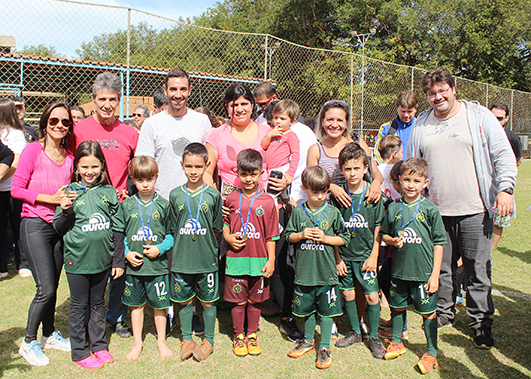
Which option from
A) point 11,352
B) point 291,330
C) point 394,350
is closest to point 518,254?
point 394,350

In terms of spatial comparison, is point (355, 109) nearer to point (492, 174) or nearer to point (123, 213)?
point (492, 174)

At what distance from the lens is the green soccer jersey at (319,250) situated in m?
3.16

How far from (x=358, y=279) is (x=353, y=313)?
12.8 inches

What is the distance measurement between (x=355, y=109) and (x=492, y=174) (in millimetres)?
8015

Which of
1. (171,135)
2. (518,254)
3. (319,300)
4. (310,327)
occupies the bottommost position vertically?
(310,327)

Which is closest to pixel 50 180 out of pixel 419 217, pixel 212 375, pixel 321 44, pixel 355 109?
pixel 212 375

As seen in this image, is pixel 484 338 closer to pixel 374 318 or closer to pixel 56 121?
pixel 374 318

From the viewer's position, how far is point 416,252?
10.2 ft

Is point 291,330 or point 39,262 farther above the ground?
point 39,262

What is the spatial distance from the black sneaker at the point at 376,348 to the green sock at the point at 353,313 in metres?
0.16

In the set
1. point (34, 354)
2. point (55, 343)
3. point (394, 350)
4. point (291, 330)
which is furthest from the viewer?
point (291, 330)

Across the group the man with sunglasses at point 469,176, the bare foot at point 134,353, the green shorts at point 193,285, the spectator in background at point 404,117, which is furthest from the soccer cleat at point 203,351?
the spectator in background at point 404,117

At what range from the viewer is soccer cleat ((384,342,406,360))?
317 centimetres

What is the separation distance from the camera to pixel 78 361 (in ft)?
10.0
